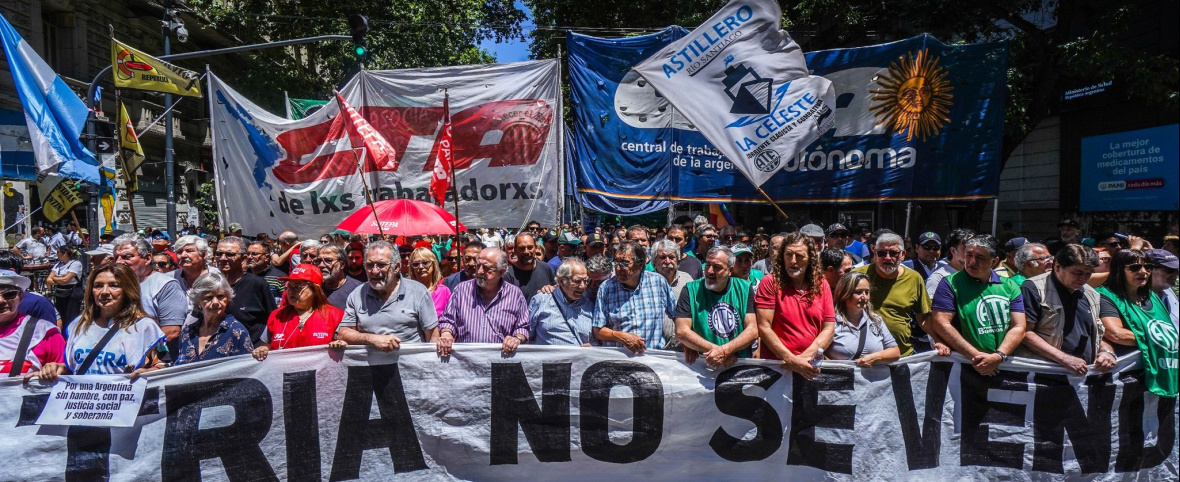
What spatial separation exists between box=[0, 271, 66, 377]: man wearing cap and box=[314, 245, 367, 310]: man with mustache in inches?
66.8

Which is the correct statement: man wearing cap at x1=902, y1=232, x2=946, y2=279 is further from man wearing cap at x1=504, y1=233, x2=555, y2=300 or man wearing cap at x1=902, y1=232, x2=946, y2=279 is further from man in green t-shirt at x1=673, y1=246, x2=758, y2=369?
man wearing cap at x1=504, y1=233, x2=555, y2=300

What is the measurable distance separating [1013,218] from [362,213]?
16.8 meters

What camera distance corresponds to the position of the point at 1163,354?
450 cm

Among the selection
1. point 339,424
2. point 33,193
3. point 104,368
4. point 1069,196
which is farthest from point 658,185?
point 33,193

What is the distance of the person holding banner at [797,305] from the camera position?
4336 mm

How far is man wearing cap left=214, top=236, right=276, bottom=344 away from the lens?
16.0 ft

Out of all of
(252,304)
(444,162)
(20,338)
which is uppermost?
(444,162)

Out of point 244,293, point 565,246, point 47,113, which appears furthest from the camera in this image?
point 565,246

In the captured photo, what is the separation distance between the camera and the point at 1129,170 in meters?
14.0

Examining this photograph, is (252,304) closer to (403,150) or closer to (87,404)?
(87,404)

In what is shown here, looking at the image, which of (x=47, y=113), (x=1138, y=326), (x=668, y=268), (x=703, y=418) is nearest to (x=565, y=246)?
(x=668, y=268)

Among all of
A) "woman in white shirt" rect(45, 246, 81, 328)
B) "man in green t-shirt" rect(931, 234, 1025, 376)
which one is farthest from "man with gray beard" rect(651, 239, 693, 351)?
"woman in white shirt" rect(45, 246, 81, 328)

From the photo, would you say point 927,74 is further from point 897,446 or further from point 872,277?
point 897,446

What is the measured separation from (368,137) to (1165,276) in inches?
253
